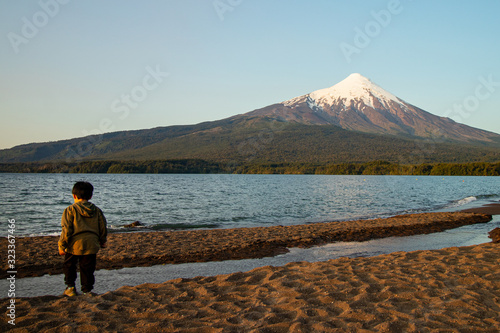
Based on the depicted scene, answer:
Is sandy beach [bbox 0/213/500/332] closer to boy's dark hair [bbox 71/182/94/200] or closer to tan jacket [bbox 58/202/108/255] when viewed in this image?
tan jacket [bbox 58/202/108/255]

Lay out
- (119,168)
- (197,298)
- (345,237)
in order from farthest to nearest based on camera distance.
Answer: (119,168) → (345,237) → (197,298)

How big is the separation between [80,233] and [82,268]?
645mm

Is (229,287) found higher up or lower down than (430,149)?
lower down

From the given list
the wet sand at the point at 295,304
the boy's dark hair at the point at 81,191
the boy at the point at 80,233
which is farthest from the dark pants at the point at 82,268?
the boy's dark hair at the point at 81,191

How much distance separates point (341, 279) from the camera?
6.99 m

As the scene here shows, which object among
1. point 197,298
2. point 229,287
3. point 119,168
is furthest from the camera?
point 119,168

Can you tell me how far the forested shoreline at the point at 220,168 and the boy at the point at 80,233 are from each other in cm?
13306

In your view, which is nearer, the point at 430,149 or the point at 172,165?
the point at 172,165

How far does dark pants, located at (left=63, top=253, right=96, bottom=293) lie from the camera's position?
5.85m

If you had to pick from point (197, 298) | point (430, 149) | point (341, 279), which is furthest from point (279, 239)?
point (430, 149)

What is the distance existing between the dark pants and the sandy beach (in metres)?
0.29

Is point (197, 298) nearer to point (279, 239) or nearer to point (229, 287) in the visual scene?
point (229, 287)

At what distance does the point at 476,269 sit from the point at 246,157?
156361 mm

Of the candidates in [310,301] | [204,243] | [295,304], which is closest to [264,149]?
[204,243]
